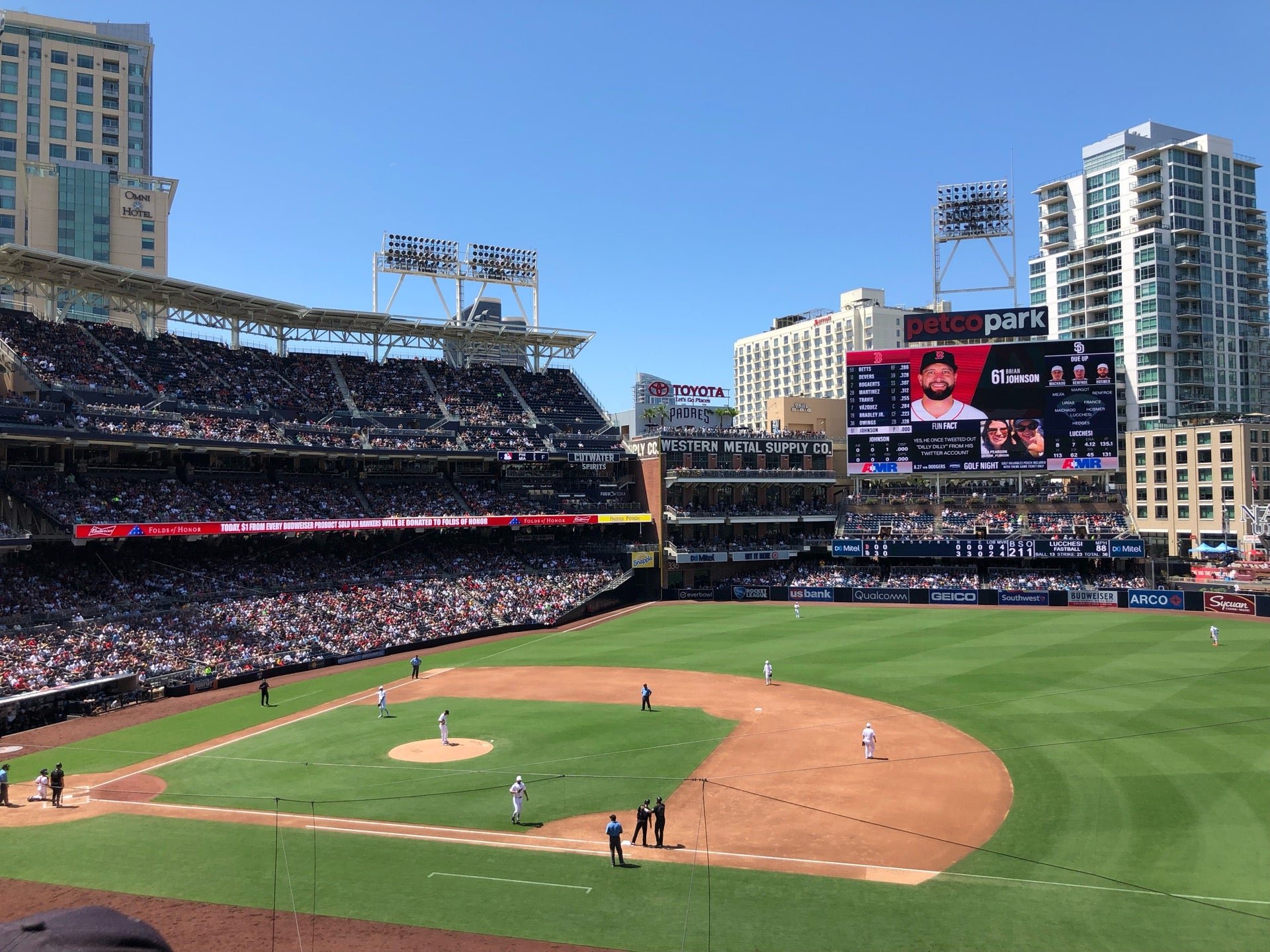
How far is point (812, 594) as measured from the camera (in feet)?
233

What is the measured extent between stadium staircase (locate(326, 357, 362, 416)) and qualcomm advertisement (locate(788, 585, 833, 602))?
37.9m

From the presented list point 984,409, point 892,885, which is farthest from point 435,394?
point 892,885

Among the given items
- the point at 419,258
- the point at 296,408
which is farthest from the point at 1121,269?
the point at 296,408

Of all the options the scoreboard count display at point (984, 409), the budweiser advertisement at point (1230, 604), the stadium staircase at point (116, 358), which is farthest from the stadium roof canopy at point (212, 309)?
the budweiser advertisement at point (1230, 604)

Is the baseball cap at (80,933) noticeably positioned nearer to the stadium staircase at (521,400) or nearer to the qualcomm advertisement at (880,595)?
the qualcomm advertisement at (880,595)

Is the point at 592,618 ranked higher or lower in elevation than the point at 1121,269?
lower

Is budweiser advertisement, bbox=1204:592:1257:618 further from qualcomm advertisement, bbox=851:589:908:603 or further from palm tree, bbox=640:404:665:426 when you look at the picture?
palm tree, bbox=640:404:665:426

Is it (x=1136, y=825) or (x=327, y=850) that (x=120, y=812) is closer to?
(x=327, y=850)

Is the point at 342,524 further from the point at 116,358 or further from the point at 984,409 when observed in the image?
the point at 984,409

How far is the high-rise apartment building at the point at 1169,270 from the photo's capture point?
114m

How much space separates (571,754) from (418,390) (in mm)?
53670

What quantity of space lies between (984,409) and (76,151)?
94.5m

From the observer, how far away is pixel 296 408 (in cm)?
6950

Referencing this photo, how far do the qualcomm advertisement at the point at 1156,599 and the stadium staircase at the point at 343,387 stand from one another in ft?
194
